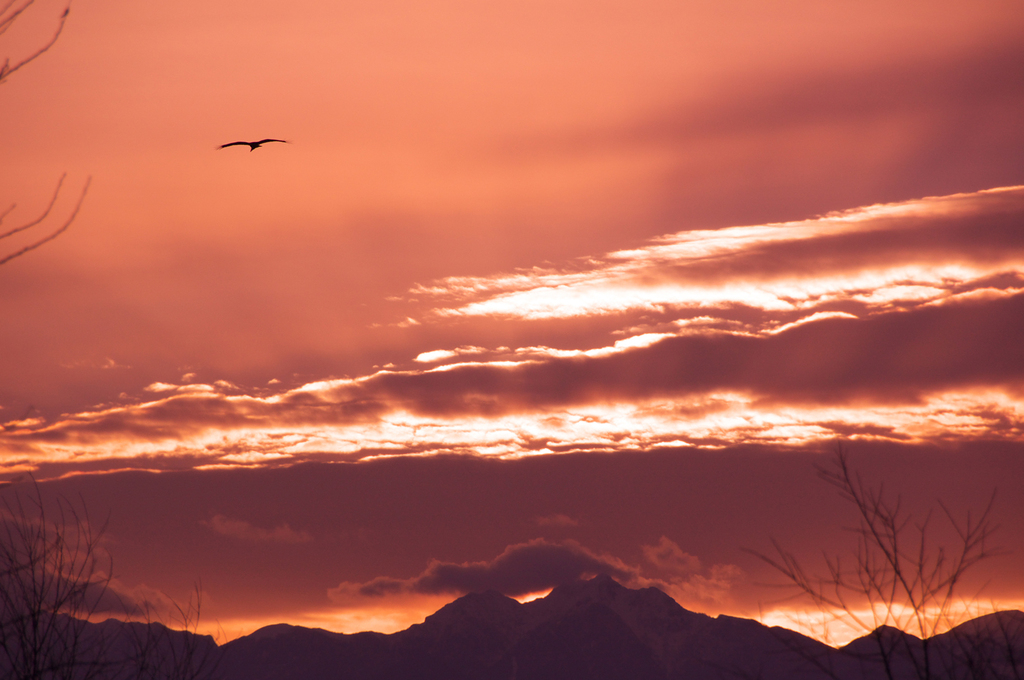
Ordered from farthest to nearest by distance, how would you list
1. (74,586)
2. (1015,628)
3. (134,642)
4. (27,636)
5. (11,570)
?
(134,642) → (74,586) → (27,636) → (1015,628) → (11,570)

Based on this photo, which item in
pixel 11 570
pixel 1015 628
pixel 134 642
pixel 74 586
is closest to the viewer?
pixel 11 570

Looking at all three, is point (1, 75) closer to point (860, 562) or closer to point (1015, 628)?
point (860, 562)

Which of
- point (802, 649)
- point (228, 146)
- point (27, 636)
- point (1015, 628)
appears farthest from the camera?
point (228, 146)

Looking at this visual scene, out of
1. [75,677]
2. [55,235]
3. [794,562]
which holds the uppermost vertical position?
[55,235]

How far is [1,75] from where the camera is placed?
13.1 m

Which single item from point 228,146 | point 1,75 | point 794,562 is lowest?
point 794,562

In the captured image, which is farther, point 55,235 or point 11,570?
point 11,570

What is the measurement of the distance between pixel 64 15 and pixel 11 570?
7919 mm

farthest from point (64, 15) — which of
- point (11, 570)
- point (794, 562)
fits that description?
point (794, 562)

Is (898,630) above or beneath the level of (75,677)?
above

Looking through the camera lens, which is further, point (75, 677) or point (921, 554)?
point (75, 677)

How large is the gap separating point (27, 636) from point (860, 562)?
17.6 m

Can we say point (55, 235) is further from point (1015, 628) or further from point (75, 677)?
point (1015, 628)

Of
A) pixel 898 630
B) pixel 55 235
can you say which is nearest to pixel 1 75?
pixel 55 235
